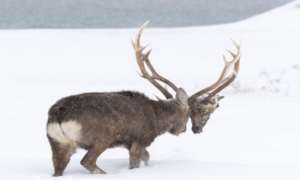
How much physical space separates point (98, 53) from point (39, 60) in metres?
3.20

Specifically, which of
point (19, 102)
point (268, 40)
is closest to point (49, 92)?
point (19, 102)

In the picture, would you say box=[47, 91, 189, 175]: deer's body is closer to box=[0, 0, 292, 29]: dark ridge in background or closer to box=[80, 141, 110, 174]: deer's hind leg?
box=[80, 141, 110, 174]: deer's hind leg

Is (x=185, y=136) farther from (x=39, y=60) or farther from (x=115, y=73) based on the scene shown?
(x=39, y=60)

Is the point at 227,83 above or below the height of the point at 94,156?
above

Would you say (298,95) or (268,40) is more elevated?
(268,40)

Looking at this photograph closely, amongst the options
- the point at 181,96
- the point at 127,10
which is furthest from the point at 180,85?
the point at 127,10

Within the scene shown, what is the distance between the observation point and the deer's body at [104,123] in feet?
21.2

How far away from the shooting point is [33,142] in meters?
9.07

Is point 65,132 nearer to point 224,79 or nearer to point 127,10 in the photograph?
point 224,79

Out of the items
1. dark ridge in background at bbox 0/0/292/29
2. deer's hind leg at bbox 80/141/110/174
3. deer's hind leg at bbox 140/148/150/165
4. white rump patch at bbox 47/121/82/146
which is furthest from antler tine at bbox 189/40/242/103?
dark ridge in background at bbox 0/0/292/29

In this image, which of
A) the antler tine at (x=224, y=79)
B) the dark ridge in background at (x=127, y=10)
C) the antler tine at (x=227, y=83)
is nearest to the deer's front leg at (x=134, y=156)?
the antler tine at (x=224, y=79)

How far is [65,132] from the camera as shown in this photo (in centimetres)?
642

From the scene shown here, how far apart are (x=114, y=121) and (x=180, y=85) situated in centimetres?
1135

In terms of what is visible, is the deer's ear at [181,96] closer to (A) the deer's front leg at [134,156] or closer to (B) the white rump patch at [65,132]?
(A) the deer's front leg at [134,156]
